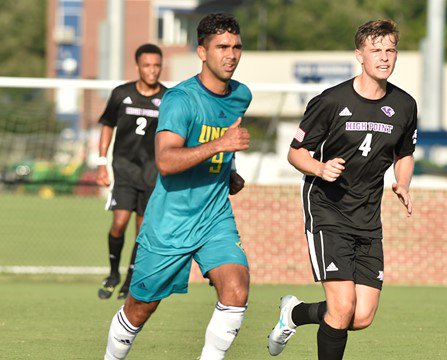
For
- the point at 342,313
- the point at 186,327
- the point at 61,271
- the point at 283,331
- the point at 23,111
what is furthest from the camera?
the point at 23,111

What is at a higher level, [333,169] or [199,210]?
[333,169]

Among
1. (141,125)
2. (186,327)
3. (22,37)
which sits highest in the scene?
(22,37)

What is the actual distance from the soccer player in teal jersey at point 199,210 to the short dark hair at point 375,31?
743 millimetres

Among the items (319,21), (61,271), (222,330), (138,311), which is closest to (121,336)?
(138,311)

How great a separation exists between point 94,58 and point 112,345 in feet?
237

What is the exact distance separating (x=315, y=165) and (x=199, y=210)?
722 mm

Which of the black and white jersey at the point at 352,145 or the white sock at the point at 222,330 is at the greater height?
the black and white jersey at the point at 352,145

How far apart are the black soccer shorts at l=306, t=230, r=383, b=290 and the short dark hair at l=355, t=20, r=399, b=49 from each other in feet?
3.83

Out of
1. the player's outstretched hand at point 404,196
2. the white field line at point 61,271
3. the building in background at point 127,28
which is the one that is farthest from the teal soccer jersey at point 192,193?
the building in background at point 127,28

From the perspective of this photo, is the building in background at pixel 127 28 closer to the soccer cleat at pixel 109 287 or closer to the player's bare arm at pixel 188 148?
the soccer cleat at pixel 109 287

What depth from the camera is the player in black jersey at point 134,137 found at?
452 inches

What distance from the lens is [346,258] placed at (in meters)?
7.19

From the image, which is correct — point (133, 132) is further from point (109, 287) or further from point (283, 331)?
point (283, 331)

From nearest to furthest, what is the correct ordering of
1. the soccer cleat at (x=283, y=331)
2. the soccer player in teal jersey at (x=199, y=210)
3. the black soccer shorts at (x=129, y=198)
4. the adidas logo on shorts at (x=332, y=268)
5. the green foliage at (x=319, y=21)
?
the soccer player in teal jersey at (x=199, y=210)
the adidas logo on shorts at (x=332, y=268)
the soccer cleat at (x=283, y=331)
the black soccer shorts at (x=129, y=198)
the green foliage at (x=319, y=21)
